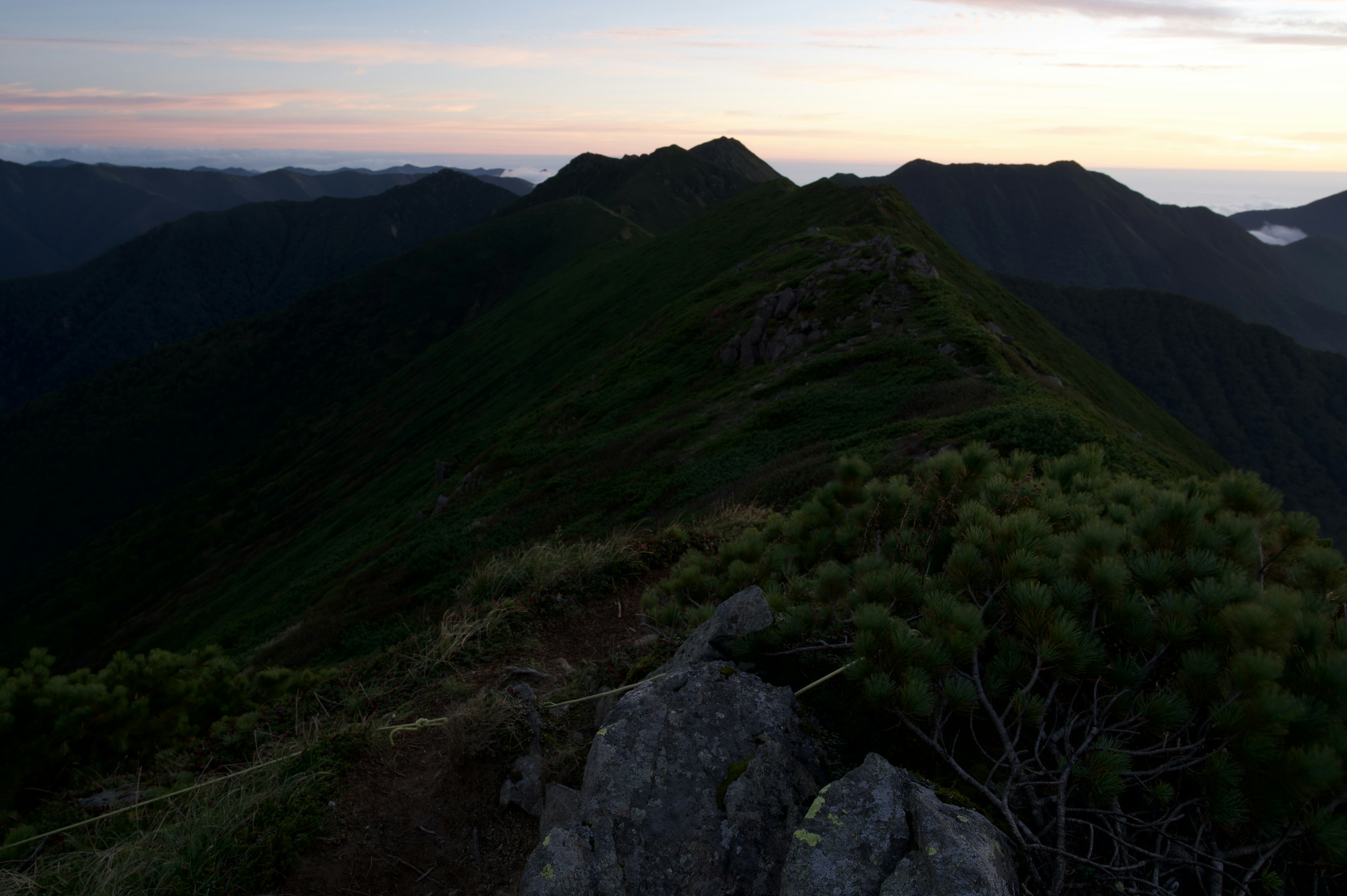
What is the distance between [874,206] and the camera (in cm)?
5300

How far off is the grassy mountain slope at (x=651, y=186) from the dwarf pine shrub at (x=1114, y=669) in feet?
491

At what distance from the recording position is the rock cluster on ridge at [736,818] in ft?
8.88

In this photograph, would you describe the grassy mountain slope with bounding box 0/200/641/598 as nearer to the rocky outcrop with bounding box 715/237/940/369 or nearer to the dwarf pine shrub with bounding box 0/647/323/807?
the rocky outcrop with bounding box 715/237/940/369

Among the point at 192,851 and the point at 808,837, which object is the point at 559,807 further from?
the point at 192,851

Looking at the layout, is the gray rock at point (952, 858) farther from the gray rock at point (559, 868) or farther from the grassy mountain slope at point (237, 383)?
the grassy mountain slope at point (237, 383)

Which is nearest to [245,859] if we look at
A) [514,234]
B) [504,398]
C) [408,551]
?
[408,551]

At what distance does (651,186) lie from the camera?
16575cm

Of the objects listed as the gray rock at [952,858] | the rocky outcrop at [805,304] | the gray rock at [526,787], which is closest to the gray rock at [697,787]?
the gray rock at [952,858]

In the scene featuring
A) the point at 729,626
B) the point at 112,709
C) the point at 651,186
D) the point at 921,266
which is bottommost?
the point at 112,709

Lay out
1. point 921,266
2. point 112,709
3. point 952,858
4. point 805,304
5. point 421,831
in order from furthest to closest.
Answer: point 921,266
point 805,304
point 112,709
point 421,831
point 952,858

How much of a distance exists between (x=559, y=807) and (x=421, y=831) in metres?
1.19

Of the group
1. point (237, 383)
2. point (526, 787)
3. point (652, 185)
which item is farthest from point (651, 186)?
point (526, 787)

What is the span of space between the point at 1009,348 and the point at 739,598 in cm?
2299

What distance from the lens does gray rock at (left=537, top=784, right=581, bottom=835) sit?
388 centimetres
